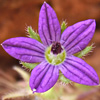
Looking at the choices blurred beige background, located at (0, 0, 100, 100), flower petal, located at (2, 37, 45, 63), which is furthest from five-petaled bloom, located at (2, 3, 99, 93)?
blurred beige background, located at (0, 0, 100, 100)

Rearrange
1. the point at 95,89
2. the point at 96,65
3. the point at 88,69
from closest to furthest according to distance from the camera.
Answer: the point at 88,69
the point at 95,89
the point at 96,65

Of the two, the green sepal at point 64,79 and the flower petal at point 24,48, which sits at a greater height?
the flower petal at point 24,48

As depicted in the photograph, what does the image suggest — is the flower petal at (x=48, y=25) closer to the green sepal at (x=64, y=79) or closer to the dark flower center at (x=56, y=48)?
the dark flower center at (x=56, y=48)

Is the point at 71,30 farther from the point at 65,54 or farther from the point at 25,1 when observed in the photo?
the point at 25,1

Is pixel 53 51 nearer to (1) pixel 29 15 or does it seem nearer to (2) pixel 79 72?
(2) pixel 79 72

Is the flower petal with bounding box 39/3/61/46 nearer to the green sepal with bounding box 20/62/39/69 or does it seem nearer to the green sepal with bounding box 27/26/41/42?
the green sepal with bounding box 27/26/41/42

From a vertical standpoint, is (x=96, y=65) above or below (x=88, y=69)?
below

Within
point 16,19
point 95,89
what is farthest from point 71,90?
point 16,19

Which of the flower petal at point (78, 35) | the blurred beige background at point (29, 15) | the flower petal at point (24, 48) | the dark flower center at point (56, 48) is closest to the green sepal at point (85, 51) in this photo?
the flower petal at point (78, 35)
